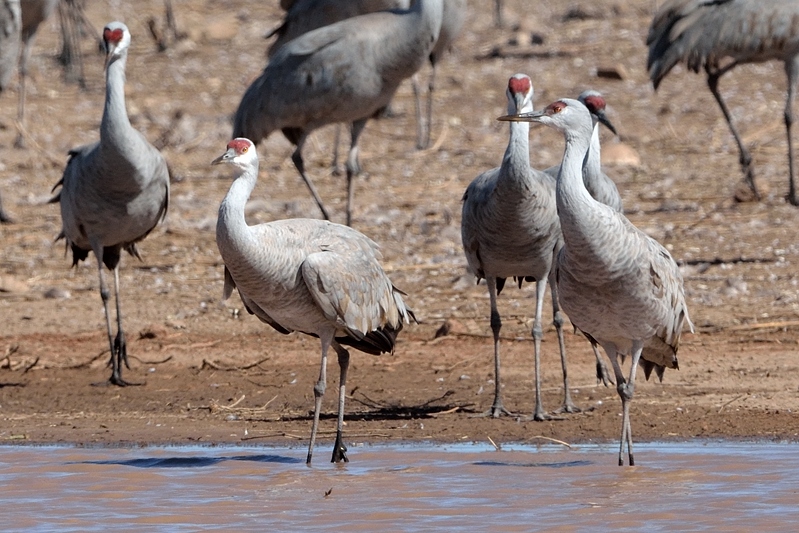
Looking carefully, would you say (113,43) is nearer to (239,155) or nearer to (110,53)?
(110,53)

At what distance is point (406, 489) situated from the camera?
20.2 feet

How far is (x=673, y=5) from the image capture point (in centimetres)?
1236

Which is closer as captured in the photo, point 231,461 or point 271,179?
point 231,461

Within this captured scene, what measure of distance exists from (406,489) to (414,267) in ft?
14.4

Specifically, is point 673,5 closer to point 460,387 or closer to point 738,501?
point 460,387

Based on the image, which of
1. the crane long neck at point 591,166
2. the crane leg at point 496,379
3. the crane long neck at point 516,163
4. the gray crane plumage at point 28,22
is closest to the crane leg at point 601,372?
the crane leg at point 496,379

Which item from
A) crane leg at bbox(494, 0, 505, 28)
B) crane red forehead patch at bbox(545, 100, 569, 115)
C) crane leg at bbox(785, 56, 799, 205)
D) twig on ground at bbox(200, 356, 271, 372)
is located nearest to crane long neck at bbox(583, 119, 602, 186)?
crane red forehead patch at bbox(545, 100, 569, 115)

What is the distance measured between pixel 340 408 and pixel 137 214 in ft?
8.32

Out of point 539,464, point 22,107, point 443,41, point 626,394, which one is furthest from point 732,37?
point 22,107

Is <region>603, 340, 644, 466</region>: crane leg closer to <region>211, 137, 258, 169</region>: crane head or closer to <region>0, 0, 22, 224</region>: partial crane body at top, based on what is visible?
<region>211, 137, 258, 169</region>: crane head

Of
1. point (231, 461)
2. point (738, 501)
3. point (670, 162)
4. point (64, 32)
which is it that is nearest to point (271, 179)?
point (670, 162)

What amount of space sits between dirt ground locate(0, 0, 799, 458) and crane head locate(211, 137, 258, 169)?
1.45m

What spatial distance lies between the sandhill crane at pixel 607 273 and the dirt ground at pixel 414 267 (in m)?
0.83

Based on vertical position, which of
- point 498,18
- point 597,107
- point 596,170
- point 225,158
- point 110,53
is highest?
point 498,18
